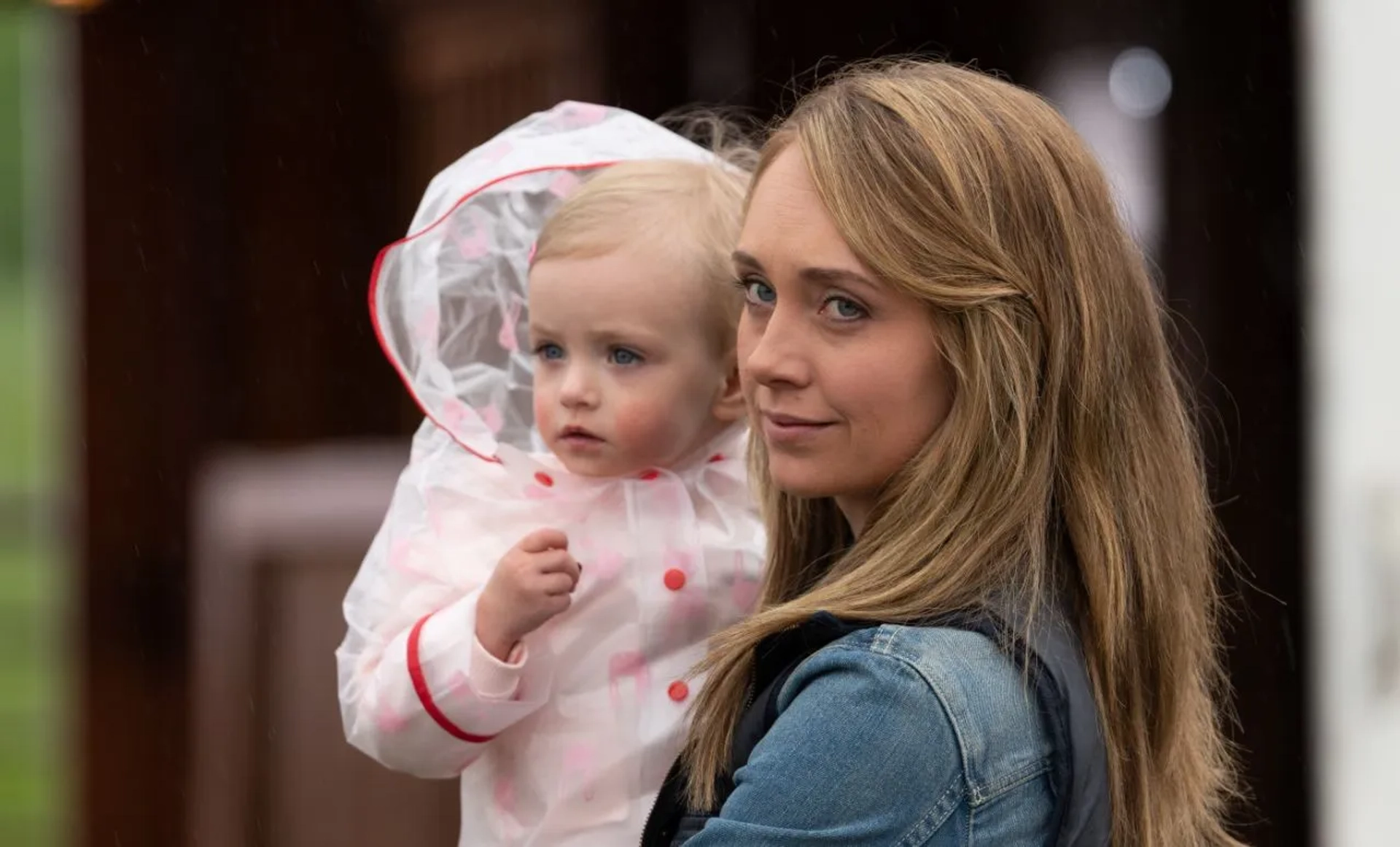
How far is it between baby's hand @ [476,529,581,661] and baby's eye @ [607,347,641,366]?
200mm

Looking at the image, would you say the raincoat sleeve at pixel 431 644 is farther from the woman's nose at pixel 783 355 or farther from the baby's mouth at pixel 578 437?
the woman's nose at pixel 783 355

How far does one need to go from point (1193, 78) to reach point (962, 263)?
275 centimetres

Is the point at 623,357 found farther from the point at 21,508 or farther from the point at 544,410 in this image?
the point at 21,508

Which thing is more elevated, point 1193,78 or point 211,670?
point 1193,78

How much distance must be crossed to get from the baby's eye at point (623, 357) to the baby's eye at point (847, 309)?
379mm

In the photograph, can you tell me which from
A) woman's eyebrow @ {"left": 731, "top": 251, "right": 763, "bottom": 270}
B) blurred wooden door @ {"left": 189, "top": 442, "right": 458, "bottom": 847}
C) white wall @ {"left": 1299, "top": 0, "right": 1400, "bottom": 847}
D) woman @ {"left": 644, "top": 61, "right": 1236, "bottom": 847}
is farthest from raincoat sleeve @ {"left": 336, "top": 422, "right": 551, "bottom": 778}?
white wall @ {"left": 1299, "top": 0, "right": 1400, "bottom": 847}

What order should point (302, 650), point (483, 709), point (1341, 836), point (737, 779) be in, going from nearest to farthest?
point (737, 779), point (483, 709), point (1341, 836), point (302, 650)

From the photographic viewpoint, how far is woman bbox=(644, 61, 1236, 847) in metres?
1.55

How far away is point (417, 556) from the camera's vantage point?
6.82 feet

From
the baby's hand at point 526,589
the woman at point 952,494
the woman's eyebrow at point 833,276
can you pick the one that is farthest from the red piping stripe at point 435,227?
the woman's eyebrow at point 833,276

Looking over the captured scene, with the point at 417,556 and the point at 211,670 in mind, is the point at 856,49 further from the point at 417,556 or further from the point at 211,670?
the point at 417,556

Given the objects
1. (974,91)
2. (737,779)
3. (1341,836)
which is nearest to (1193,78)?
(1341,836)

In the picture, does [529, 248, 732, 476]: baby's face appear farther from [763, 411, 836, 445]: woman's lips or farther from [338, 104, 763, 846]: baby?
[763, 411, 836, 445]: woman's lips

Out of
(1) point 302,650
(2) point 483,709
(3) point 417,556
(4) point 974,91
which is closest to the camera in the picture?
(4) point 974,91
